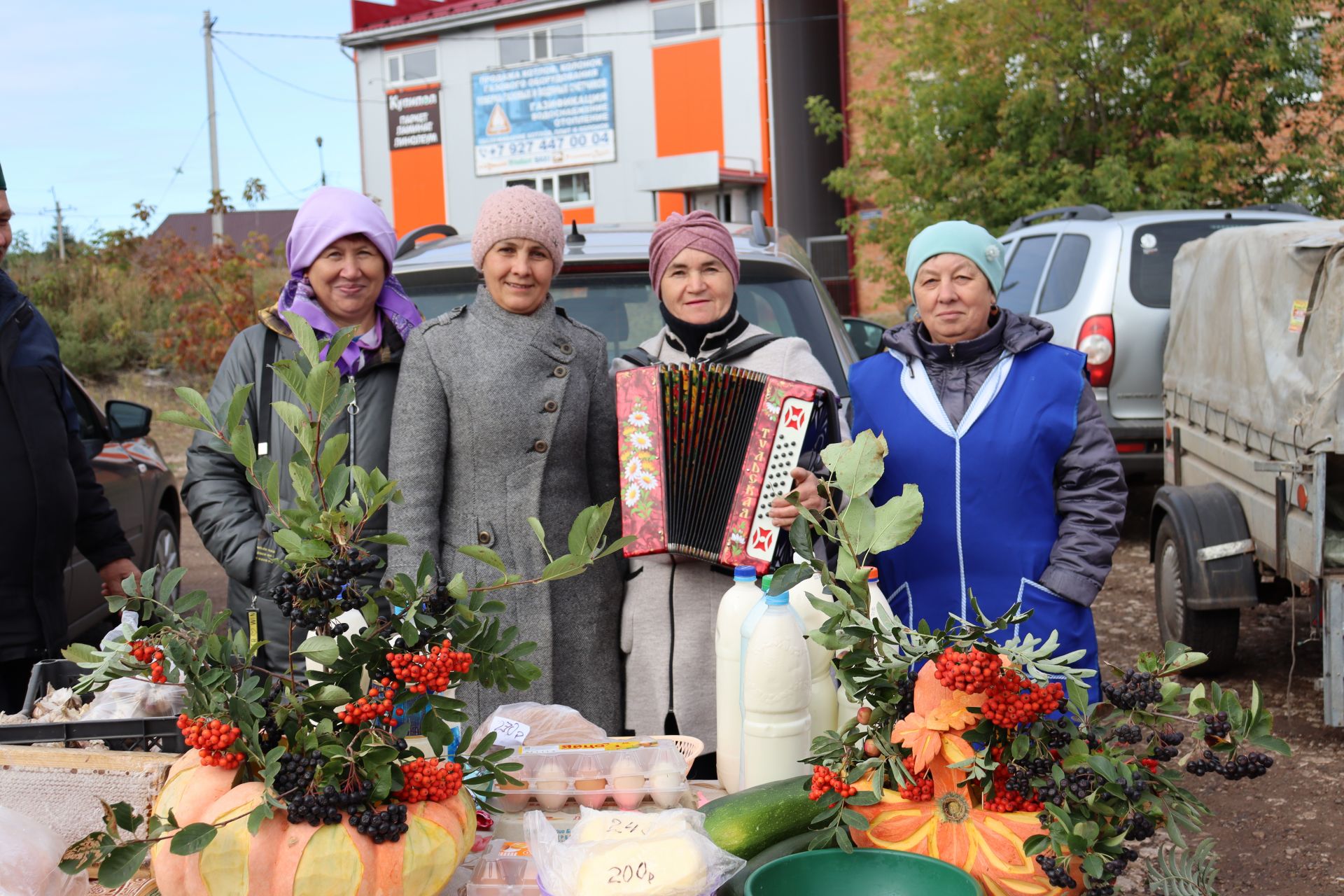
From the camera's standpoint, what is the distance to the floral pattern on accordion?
2955mm

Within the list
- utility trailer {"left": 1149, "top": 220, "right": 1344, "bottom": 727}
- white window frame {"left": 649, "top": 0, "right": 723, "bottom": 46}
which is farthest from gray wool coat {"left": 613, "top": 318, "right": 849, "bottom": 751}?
white window frame {"left": 649, "top": 0, "right": 723, "bottom": 46}

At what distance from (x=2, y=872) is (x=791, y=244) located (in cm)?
379

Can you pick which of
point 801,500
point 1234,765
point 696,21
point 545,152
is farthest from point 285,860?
point 545,152

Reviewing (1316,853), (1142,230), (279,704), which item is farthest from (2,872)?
(1142,230)

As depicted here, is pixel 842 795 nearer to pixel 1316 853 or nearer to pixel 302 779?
pixel 302 779

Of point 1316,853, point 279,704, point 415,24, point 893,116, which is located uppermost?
point 415,24

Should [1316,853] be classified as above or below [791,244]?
below

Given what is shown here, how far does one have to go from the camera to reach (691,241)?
10.3ft

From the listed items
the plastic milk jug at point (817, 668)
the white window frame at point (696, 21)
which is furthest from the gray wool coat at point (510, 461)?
the white window frame at point (696, 21)

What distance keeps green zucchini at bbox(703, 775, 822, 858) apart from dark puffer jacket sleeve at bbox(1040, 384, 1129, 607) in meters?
1.26

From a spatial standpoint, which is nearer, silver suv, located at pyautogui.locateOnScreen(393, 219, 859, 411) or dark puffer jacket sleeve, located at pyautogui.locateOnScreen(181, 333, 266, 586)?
dark puffer jacket sleeve, located at pyautogui.locateOnScreen(181, 333, 266, 586)

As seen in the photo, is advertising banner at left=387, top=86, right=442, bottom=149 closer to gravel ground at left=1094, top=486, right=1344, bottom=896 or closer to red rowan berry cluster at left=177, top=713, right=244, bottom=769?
gravel ground at left=1094, top=486, right=1344, bottom=896

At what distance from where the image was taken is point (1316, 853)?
14.1ft

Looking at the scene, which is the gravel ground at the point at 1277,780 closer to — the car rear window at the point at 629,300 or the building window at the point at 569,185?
the car rear window at the point at 629,300
